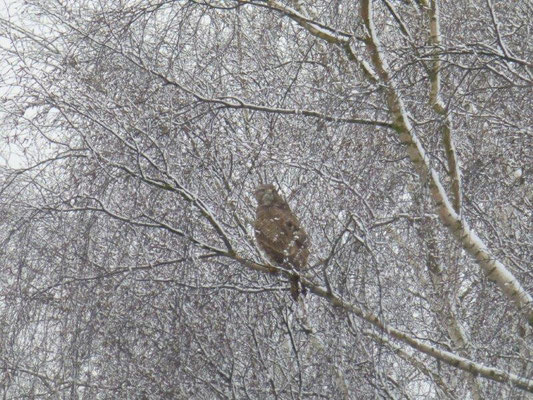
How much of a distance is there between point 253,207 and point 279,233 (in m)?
0.69

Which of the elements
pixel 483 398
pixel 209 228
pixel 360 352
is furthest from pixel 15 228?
pixel 483 398

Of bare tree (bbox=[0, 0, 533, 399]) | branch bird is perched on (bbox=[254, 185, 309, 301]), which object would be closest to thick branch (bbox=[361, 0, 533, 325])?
bare tree (bbox=[0, 0, 533, 399])

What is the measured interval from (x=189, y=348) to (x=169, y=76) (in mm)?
1392

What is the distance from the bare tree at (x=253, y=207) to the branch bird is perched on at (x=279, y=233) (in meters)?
0.09

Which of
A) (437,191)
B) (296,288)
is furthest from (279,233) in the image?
(437,191)

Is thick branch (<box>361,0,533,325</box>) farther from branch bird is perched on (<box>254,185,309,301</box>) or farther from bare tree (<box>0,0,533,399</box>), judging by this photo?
branch bird is perched on (<box>254,185,309,301</box>)

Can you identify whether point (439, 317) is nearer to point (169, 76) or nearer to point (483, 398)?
point (483, 398)

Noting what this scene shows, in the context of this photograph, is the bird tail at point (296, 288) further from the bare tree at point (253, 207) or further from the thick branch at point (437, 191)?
the thick branch at point (437, 191)

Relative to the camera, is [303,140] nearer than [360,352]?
No

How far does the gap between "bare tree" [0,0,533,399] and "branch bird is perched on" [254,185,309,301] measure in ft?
0.29

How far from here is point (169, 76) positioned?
197 inches

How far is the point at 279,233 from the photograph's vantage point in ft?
16.1

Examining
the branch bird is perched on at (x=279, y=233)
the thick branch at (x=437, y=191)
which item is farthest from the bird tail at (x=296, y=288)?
the thick branch at (x=437, y=191)

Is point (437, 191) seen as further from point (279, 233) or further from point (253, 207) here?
point (253, 207)
